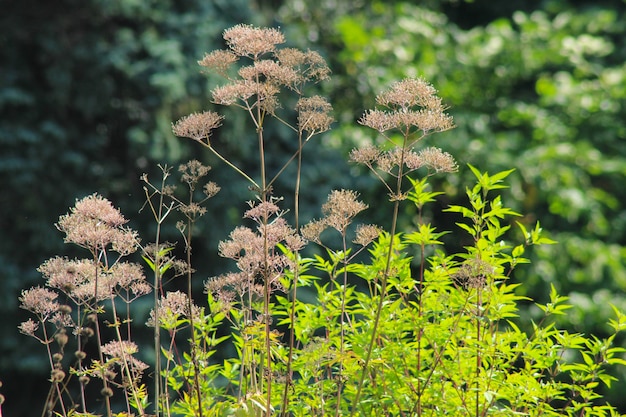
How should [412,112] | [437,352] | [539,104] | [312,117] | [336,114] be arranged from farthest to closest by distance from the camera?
[539,104] → [336,114] → [437,352] → [312,117] → [412,112]

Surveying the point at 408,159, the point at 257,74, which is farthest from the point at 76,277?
the point at 408,159

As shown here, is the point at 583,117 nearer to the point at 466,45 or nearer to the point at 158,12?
the point at 466,45

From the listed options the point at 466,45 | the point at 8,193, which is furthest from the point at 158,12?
the point at 466,45

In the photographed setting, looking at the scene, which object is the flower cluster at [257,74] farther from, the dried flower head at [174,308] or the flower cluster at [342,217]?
the dried flower head at [174,308]

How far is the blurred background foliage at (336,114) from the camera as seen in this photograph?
508 cm

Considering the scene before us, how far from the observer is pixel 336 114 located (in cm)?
631

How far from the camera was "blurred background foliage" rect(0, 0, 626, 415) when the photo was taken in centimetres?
508

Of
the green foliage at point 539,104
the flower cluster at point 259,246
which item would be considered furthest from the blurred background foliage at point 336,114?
the flower cluster at point 259,246

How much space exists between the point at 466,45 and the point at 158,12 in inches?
103

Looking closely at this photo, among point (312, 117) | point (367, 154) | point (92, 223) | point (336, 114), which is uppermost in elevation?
point (336, 114)

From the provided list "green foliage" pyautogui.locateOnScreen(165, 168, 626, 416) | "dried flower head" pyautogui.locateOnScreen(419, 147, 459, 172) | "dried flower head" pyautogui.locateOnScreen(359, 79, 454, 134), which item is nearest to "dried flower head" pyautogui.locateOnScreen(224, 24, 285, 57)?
"dried flower head" pyautogui.locateOnScreen(359, 79, 454, 134)

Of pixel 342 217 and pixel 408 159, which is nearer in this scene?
pixel 408 159

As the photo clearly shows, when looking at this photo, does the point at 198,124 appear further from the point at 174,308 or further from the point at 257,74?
the point at 174,308

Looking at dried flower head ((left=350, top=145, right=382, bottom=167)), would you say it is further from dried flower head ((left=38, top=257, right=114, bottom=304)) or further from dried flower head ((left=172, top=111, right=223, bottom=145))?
dried flower head ((left=38, top=257, right=114, bottom=304))
